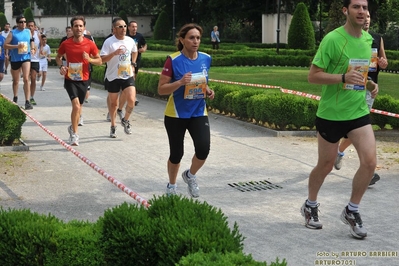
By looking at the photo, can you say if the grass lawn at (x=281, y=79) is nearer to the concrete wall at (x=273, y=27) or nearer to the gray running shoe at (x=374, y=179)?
the gray running shoe at (x=374, y=179)

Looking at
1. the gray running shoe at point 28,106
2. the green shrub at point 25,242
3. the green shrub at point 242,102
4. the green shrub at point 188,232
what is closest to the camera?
the green shrub at point 188,232

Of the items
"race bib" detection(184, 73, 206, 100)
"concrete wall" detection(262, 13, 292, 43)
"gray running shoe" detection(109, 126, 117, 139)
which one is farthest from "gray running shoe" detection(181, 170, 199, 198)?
"concrete wall" detection(262, 13, 292, 43)

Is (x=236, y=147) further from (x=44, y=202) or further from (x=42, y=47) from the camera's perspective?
(x=42, y=47)

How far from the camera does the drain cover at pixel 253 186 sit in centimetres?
837

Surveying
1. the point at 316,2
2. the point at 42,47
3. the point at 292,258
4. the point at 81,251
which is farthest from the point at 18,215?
the point at 316,2

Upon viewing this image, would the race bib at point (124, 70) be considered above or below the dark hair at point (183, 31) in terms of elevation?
below

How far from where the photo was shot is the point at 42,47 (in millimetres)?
20359

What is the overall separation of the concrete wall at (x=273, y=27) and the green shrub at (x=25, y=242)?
4920cm

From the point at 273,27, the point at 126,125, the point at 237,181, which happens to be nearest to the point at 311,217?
the point at 237,181

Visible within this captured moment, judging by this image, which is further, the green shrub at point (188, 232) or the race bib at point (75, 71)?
the race bib at point (75, 71)

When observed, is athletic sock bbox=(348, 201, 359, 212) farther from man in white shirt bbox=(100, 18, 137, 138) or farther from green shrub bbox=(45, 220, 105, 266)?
man in white shirt bbox=(100, 18, 137, 138)

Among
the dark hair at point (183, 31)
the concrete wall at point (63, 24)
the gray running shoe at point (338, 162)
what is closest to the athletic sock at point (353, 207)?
the dark hair at point (183, 31)

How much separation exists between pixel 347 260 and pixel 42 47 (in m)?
15.9

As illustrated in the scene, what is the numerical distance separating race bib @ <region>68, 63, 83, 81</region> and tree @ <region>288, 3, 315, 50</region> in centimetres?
3105
